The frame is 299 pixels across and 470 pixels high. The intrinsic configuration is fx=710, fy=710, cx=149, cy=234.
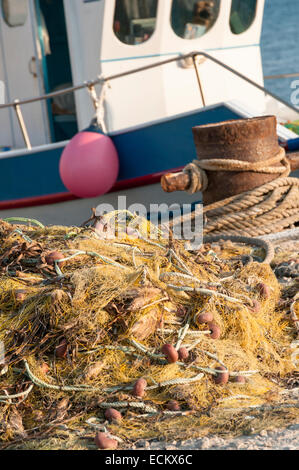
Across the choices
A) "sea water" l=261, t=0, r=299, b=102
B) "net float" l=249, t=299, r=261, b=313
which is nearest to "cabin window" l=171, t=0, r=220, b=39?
"net float" l=249, t=299, r=261, b=313

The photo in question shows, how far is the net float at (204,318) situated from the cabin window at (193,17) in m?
5.43

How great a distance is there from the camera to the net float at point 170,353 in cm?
257

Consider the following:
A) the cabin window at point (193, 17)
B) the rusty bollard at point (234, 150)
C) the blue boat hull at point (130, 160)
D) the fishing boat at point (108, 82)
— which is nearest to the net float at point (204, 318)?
the rusty bollard at point (234, 150)

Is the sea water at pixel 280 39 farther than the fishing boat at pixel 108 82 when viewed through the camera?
Yes

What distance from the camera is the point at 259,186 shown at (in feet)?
17.3

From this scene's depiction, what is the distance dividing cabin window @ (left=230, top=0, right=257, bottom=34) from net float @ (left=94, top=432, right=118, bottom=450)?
22.2 ft

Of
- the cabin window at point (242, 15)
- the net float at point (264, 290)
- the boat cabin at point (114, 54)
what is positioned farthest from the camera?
the cabin window at point (242, 15)

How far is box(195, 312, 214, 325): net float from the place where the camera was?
279cm

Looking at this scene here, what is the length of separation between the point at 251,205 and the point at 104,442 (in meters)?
3.14

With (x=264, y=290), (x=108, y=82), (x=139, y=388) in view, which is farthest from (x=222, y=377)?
(x=108, y=82)

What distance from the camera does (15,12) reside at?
307 inches

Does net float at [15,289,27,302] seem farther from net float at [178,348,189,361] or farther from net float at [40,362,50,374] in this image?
net float at [178,348,189,361]

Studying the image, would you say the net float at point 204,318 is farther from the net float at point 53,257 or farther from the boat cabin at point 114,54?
the boat cabin at point 114,54

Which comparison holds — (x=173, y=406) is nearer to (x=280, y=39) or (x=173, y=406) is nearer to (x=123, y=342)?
(x=123, y=342)
